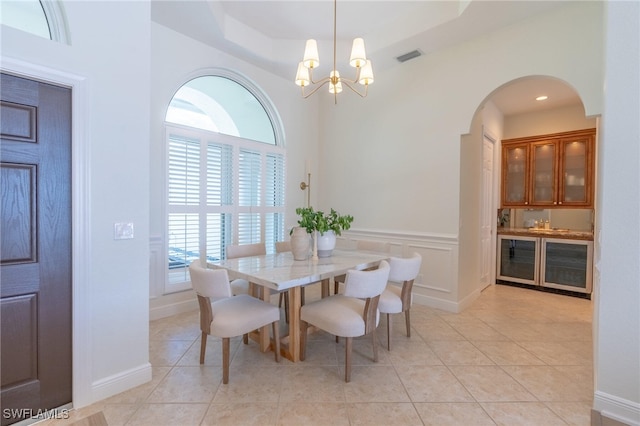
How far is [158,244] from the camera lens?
11.0 feet

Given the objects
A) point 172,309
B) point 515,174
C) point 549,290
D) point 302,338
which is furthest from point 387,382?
point 515,174

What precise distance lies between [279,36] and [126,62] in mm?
2554

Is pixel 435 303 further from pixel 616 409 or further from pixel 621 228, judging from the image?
pixel 621 228

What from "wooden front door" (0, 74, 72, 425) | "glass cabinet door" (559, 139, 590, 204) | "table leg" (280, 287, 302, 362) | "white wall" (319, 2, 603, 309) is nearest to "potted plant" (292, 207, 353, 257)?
"table leg" (280, 287, 302, 362)

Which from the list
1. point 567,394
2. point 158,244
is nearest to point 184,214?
point 158,244

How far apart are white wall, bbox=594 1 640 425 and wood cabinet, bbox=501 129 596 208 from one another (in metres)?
3.69

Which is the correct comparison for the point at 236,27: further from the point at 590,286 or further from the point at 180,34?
the point at 590,286

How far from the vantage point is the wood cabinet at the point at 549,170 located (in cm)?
455

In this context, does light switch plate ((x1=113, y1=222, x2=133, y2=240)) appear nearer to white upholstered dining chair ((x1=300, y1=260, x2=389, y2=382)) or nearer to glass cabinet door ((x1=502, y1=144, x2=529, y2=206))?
white upholstered dining chair ((x1=300, y1=260, x2=389, y2=382))

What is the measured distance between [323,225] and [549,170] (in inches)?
176

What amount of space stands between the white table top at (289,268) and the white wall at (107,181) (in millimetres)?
736

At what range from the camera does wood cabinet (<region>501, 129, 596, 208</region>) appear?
14.9ft

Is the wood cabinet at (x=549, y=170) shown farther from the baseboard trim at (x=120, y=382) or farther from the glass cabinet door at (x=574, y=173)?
the baseboard trim at (x=120, y=382)

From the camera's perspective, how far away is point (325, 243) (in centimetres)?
304
